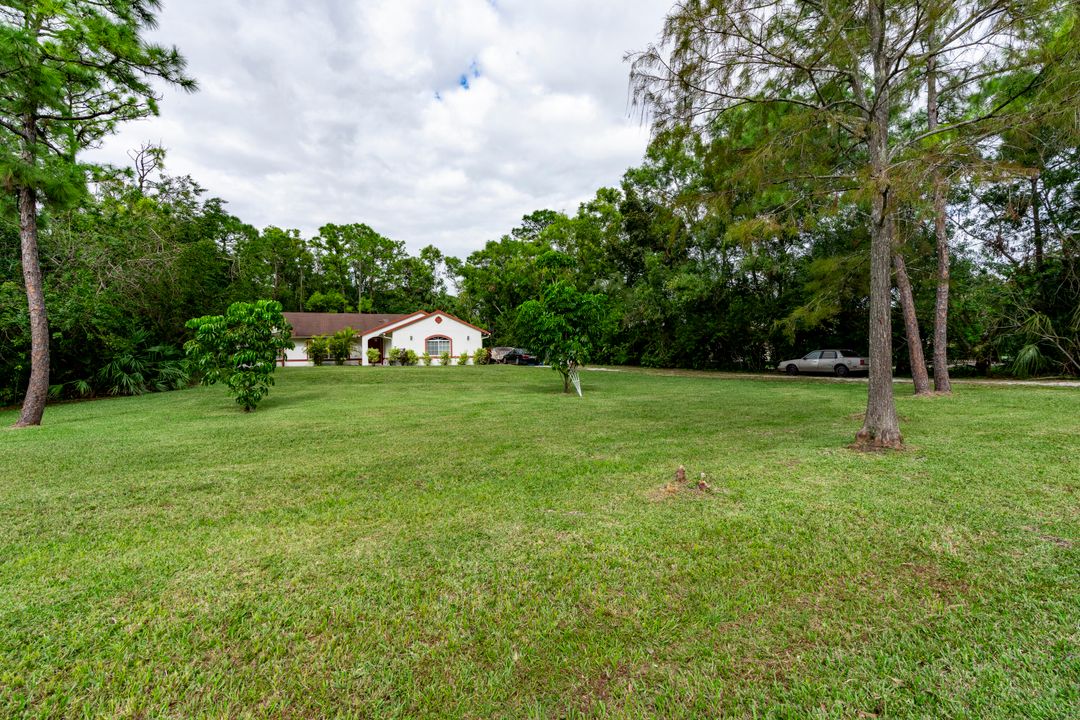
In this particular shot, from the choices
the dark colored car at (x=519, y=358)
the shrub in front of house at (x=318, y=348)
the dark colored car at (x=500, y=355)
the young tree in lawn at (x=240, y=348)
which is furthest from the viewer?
the dark colored car at (x=500, y=355)

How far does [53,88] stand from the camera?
731 cm

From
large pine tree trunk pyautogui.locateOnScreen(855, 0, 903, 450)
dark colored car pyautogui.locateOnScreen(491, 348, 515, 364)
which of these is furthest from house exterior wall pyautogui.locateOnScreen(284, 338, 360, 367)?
large pine tree trunk pyautogui.locateOnScreen(855, 0, 903, 450)

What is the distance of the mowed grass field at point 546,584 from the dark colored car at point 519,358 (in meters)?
25.8

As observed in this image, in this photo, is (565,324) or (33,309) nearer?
(33,309)

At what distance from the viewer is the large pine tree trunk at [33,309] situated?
7922mm

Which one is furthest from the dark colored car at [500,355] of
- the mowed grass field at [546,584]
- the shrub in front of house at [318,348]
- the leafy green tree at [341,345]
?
the mowed grass field at [546,584]

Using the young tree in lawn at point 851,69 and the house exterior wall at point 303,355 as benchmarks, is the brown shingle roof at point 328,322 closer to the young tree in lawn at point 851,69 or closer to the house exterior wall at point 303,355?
the house exterior wall at point 303,355

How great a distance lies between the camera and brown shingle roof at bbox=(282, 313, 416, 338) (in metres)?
31.6

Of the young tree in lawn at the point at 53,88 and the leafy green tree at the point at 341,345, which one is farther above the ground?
the young tree in lawn at the point at 53,88

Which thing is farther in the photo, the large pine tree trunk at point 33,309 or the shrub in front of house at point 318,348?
the shrub in front of house at point 318,348

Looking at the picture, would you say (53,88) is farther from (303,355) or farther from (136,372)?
(303,355)

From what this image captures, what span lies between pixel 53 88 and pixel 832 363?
23173mm

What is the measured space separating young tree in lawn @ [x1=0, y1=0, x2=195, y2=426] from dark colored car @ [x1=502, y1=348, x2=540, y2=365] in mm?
24005

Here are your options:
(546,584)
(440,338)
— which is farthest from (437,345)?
(546,584)
